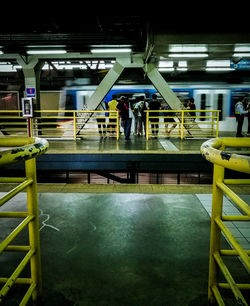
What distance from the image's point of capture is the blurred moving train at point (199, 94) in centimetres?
1294

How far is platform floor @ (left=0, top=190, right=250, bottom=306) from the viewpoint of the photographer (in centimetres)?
196

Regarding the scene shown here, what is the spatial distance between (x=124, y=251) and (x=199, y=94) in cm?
1180

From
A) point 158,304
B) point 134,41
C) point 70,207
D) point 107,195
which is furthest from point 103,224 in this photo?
point 134,41

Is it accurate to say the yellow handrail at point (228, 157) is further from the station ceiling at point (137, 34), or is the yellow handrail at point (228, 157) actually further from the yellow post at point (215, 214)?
the station ceiling at point (137, 34)

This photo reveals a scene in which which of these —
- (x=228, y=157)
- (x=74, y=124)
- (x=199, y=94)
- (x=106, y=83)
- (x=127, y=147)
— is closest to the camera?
(x=228, y=157)

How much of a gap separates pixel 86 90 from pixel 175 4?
6753 mm

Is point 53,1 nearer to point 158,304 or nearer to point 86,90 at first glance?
point 86,90

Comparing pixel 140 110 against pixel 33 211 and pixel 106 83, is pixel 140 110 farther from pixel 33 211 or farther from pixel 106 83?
pixel 33 211

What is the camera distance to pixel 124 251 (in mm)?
2527

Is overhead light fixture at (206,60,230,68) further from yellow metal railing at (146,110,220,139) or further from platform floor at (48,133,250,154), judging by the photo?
platform floor at (48,133,250,154)

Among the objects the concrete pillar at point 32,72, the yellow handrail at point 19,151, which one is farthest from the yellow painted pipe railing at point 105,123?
the yellow handrail at point 19,151

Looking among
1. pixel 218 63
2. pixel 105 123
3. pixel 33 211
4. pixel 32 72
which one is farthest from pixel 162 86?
pixel 33 211

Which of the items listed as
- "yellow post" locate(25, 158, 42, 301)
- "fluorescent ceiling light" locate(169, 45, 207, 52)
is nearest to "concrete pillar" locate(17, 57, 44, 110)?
"fluorescent ceiling light" locate(169, 45, 207, 52)

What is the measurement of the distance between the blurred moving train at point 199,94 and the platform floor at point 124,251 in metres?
9.75
